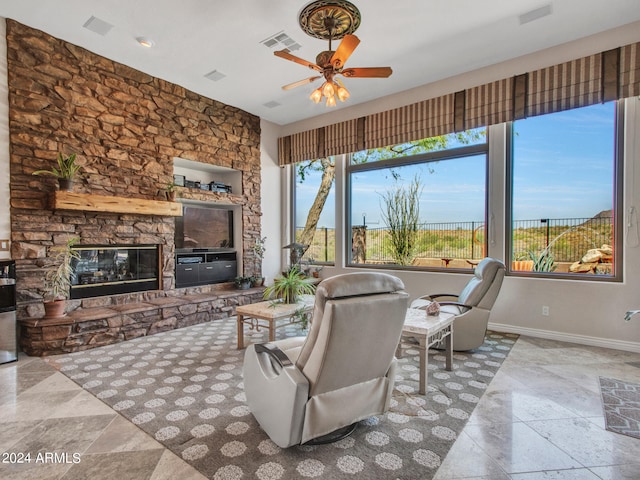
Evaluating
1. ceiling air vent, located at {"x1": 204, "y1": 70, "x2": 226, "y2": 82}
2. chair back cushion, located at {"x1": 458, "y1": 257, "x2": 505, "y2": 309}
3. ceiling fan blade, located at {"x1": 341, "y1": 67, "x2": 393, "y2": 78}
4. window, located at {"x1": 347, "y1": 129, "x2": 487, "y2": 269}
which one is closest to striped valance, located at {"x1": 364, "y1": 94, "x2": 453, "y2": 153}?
window, located at {"x1": 347, "y1": 129, "x2": 487, "y2": 269}

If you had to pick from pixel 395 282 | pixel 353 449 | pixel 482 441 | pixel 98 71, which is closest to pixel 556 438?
pixel 482 441

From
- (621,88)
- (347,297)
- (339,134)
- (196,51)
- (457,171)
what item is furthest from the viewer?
(339,134)

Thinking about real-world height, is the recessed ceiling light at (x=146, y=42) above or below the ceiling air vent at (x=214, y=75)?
below

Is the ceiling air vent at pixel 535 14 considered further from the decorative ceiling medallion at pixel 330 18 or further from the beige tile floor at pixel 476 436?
the beige tile floor at pixel 476 436

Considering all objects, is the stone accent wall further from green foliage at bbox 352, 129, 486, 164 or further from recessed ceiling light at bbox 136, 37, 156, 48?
green foliage at bbox 352, 129, 486, 164

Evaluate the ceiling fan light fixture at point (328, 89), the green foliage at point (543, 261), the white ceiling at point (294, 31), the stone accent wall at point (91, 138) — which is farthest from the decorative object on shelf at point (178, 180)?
the green foliage at point (543, 261)

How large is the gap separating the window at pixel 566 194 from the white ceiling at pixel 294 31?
0.98 metres

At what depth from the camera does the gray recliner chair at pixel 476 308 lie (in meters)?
3.46

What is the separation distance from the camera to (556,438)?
6.60 ft

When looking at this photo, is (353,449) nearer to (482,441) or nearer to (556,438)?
(482,441)

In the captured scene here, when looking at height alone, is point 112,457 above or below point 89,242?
below

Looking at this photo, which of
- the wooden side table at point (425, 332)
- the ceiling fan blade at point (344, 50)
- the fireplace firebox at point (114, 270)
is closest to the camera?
the wooden side table at point (425, 332)

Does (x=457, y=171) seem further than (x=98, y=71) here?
Yes

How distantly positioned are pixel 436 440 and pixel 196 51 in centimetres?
454
